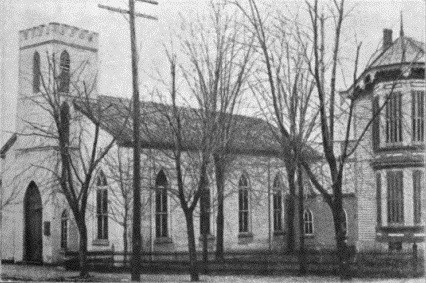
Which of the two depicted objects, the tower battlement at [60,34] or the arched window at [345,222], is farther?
the tower battlement at [60,34]

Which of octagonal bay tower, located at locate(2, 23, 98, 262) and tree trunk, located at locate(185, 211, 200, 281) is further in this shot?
octagonal bay tower, located at locate(2, 23, 98, 262)

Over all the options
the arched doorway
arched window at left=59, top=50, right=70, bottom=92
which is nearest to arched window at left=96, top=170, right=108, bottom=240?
the arched doorway

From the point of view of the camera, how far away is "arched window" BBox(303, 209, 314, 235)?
16516mm

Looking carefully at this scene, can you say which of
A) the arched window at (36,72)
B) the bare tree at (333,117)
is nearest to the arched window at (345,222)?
the bare tree at (333,117)

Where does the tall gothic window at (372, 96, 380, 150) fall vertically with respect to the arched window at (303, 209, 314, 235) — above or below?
above

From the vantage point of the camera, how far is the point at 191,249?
16891mm

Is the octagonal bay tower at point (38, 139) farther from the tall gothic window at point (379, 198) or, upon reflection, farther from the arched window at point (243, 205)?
the tall gothic window at point (379, 198)

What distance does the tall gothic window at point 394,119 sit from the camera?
14.9 metres

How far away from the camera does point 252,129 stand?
17.0 meters

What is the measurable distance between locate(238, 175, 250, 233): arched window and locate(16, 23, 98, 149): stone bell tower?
13.0 ft

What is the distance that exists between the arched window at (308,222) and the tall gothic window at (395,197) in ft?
6.24

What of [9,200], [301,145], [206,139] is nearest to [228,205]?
[206,139]

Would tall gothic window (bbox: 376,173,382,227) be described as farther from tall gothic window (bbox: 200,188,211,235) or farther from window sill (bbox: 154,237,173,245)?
window sill (bbox: 154,237,173,245)

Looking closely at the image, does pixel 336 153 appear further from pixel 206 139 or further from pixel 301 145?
pixel 206 139
